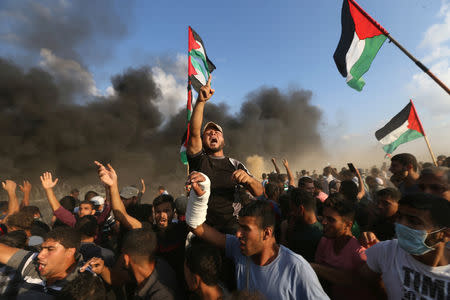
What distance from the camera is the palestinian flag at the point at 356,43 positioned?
10.9ft

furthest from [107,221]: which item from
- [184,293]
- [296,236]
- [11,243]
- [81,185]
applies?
[81,185]

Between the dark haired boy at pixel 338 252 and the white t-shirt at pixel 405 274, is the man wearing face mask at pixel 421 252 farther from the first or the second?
the dark haired boy at pixel 338 252

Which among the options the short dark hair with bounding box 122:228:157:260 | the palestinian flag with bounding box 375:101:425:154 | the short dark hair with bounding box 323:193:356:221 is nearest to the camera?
the short dark hair with bounding box 122:228:157:260

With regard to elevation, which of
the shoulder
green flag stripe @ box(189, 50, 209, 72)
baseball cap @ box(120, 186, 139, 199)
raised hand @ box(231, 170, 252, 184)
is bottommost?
the shoulder

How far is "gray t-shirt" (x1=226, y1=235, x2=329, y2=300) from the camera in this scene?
1.27 metres

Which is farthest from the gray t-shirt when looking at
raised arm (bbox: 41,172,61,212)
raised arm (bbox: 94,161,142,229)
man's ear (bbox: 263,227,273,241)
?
raised arm (bbox: 41,172,61,212)

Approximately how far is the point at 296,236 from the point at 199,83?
10.7ft

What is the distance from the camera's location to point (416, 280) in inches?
51.4

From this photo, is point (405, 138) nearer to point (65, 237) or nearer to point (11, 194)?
point (65, 237)

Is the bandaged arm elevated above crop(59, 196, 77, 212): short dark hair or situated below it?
below

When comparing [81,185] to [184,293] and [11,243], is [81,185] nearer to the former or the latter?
[11,243]

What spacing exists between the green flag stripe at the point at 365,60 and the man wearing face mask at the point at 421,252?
9.38 ft

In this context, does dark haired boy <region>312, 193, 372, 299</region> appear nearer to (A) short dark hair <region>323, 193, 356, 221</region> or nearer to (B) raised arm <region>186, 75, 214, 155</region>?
(A) short dark hair <region>323, 193, 356, 221</region>

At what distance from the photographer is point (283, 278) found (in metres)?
1.33
